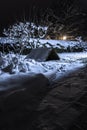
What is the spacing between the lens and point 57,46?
13.8 metres

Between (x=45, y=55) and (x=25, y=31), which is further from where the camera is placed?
(x=25, y=31)

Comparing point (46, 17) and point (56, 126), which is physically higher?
point (46, 17)

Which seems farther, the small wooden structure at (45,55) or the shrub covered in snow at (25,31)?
the shrub covered in snow at (25,31)

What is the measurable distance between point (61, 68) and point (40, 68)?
24.8 inches

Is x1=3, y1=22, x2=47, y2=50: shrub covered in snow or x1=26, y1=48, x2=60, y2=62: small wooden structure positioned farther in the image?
x1=3, y1=22, x2=47, y2=50: shrub covered in snow

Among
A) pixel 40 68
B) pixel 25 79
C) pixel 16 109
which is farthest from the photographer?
pixel 40 68

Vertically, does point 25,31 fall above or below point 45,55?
above

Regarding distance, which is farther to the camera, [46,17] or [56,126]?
[46,17]

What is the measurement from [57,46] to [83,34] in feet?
27.9

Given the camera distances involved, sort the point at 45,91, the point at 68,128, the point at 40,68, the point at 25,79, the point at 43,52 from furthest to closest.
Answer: the point at 43,52, the point at 40,68, the point at 25,79, the point at 45,91, the point at 68,128

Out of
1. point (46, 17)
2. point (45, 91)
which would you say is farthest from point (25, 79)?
point (46, 17)

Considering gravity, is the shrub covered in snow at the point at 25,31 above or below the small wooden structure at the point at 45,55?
above

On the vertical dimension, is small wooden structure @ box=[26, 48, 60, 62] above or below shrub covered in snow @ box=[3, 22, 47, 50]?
below

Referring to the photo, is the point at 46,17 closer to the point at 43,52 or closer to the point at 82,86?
the point at 43,52
